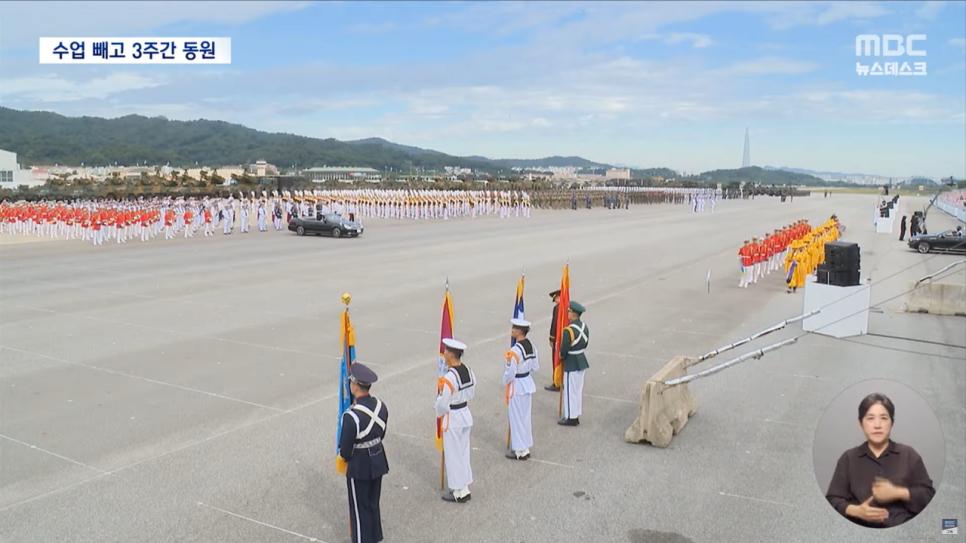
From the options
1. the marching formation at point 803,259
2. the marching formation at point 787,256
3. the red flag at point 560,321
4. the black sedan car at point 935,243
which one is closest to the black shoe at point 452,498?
the red flag at point 560,321

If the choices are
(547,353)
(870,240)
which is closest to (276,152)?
(870,240)

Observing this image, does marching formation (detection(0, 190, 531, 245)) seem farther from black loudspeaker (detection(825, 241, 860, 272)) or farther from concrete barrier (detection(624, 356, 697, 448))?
concrete barrier (detection(624, 356, 697, 448))

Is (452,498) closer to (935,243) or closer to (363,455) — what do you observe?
(363,455)

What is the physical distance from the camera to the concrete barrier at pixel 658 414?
7754 mm

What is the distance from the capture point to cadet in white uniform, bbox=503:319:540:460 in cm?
731

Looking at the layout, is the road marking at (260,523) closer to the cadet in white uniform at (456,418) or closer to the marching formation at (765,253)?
the cadet in white uniform at (456,418)

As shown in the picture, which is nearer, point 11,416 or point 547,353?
point 11,416

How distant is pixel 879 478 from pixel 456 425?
3.99 meters

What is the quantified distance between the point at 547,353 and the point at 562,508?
19.9 feet

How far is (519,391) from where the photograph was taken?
7348 mm

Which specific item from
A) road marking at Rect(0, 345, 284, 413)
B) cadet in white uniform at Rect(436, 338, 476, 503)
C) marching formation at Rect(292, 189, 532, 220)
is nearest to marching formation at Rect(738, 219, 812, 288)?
road marking at Rect(0, 345, 284, 413)

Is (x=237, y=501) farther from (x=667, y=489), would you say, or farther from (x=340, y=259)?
(x=340, y=259)

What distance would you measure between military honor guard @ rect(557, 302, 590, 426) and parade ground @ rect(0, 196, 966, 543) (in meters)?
0.21

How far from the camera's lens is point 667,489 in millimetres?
6723
